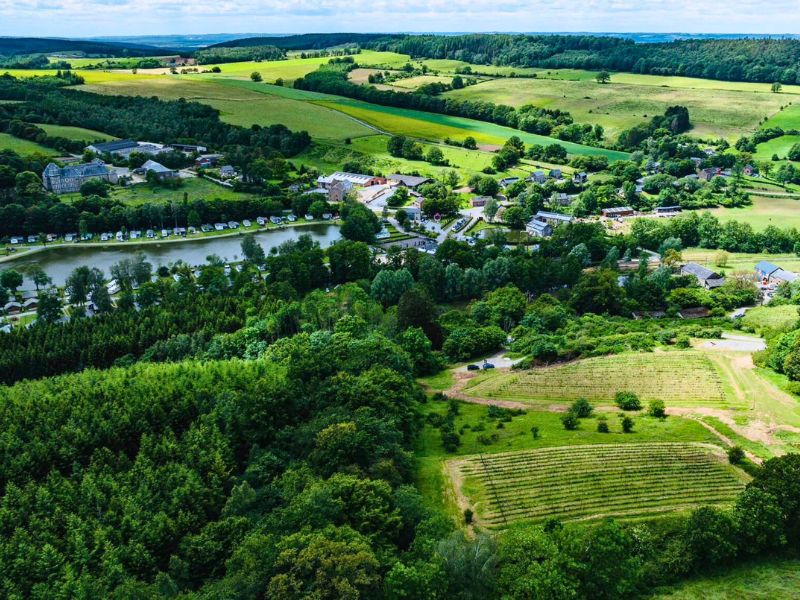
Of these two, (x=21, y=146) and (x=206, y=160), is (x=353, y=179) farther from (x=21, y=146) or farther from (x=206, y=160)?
(x=21, y=146)

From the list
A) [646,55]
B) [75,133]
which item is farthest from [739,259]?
[646,55]

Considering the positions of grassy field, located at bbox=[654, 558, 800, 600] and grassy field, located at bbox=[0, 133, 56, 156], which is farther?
grassy field, located at bbox=[0, 133, 56, 156]

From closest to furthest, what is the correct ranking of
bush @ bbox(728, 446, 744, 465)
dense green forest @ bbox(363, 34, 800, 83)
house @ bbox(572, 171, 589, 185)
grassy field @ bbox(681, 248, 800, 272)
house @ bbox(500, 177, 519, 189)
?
bush @ bbox(728, 446, 744, 465), grassy field @ bbox(681, 248, 800, 272), house @ bbox(500, 177, 519, 189), house @ bbox(572, 171, 589, 185), dense green forest @ bbox(363, 34, 800, 83)

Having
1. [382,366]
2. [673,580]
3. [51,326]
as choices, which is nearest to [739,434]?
[673,580]

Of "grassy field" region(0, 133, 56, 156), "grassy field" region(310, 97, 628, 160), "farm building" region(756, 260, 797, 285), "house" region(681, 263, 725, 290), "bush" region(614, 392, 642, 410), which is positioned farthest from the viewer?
"grassy field" region(310, 97, 628, 160)

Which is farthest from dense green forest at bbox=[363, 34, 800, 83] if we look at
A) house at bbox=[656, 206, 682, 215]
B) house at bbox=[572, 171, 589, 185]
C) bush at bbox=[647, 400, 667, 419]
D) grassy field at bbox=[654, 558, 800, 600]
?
grassy field at bbox=[654, 558, 800, 600]

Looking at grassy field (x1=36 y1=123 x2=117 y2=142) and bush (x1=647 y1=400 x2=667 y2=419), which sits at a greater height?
grassy field (x1=36 y1=123 x2=117 y2=142)

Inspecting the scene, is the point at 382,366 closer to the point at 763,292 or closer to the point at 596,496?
the point at 596,496

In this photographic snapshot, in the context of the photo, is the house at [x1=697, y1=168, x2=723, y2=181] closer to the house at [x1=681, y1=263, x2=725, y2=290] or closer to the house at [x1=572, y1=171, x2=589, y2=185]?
the house at [x1=572, y1=171, x2=589, y2=185]

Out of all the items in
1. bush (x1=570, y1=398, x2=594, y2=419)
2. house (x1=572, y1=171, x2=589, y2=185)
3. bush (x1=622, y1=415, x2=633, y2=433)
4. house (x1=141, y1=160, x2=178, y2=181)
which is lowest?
bush (x1=570, y1=398, x2=594, y2=419)
